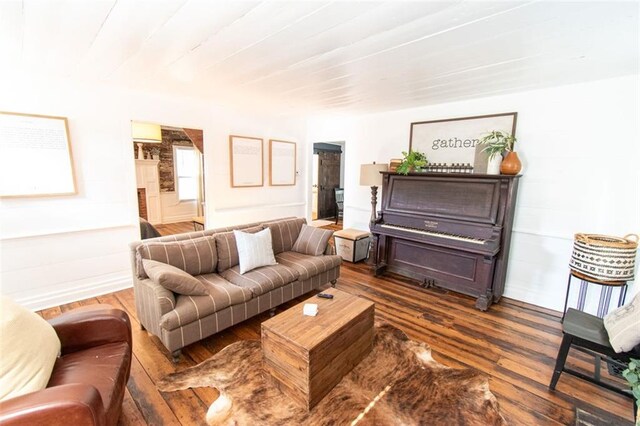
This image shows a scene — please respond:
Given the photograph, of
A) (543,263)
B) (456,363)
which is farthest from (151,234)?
(543,263)

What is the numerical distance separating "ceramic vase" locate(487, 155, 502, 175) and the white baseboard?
14.5 ft

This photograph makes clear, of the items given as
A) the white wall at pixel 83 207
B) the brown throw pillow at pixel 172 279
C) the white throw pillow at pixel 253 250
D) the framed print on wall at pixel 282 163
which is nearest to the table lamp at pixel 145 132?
the white wall at pixel 83 207

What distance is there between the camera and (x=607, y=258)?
239 centimetres

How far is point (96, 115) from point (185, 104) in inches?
39.1

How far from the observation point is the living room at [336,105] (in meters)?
1.67

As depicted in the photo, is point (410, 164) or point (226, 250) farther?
point (410, 164)

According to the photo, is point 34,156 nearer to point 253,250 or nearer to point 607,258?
point 253,250

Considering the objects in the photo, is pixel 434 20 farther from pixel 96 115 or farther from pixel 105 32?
pixel 96 115

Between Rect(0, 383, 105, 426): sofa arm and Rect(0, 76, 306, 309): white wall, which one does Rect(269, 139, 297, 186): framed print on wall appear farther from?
Rect(0, 383, 105, 426): sofa arm

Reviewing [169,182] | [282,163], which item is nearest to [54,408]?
[282,163]

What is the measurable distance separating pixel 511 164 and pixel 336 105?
2.24 meters

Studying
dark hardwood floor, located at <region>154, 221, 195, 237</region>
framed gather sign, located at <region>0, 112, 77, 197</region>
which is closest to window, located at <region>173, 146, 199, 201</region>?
dark hardwood floor, located at <region>154, 221, 195, 237</region>

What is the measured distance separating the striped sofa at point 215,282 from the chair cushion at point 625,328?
2.29 meters

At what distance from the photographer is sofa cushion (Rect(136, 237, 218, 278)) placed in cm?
238
